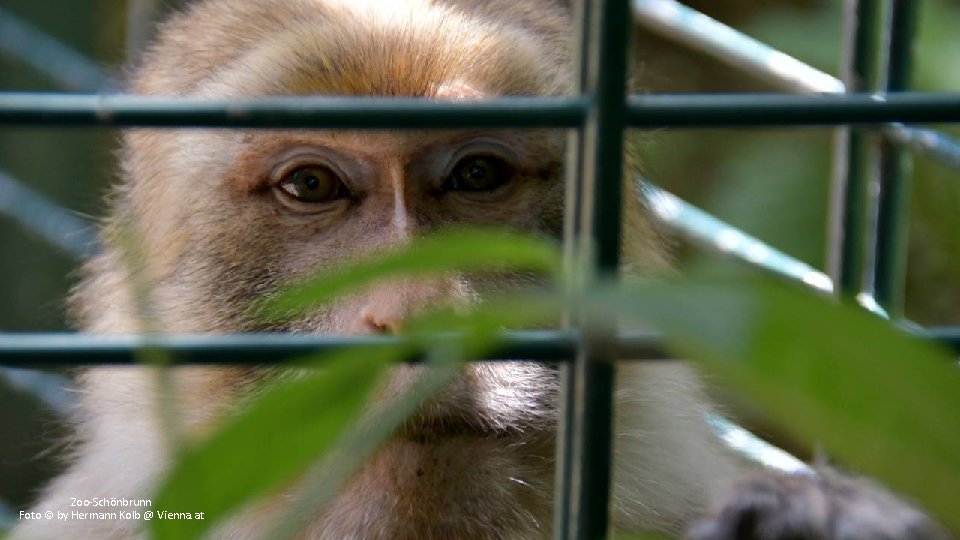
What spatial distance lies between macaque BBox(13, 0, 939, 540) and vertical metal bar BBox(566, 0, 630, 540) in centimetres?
73

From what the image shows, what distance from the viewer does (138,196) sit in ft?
7.66

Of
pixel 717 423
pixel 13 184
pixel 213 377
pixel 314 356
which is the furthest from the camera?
pixel 13 184

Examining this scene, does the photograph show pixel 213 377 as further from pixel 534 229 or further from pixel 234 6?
pixel 234 6

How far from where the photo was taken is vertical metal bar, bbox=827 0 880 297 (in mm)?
1939

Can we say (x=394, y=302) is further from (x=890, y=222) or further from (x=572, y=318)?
(x=890, y=222)

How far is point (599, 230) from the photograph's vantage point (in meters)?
0.93

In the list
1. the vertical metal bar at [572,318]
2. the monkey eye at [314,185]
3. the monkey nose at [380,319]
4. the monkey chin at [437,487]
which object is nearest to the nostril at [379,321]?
the monkey nose at [380,319]

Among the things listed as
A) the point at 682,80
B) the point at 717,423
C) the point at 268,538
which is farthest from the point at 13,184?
the point at 682,80

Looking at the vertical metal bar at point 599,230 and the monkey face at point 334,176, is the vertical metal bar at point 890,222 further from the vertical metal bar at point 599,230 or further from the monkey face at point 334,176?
the vertical metal bar at point 599,230

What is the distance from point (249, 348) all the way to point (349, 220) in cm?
109

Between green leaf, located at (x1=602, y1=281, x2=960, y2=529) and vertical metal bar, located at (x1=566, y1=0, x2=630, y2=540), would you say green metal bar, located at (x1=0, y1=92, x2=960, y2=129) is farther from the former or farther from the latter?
green leaf, located at (x1=602, y1=281, x2=960, y2=529)

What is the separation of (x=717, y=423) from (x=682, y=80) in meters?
3.78

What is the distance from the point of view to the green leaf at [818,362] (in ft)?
1.79

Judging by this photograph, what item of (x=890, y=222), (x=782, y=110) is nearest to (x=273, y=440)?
(x=782, y=110)
